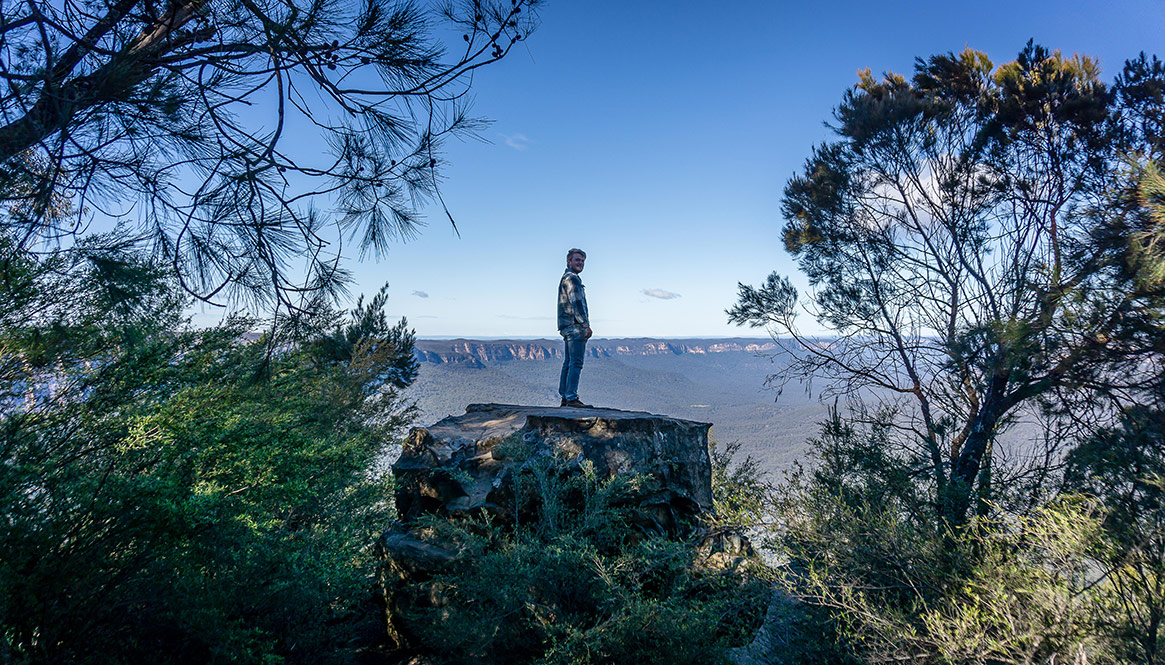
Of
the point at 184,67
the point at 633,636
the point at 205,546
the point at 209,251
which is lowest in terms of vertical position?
the point at 633,636

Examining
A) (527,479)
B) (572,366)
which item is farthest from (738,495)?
(527,479)

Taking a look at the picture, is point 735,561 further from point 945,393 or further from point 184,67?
point 184,67

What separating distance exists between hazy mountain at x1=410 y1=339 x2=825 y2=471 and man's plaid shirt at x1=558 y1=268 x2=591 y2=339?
10.5 meters

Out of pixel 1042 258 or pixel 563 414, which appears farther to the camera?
pixel 1042 258

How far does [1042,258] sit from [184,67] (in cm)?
792

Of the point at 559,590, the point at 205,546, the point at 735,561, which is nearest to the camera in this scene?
the point at 205,546

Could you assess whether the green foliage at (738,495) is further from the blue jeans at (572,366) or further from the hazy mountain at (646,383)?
the hazy mountain at (646,383)

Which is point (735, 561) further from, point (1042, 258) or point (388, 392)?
point (388, 392)

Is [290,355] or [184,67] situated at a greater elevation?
[184,67]

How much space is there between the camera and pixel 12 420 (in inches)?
112

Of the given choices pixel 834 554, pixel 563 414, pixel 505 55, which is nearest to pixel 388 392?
pixel 563 414

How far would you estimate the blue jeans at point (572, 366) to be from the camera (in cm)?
620

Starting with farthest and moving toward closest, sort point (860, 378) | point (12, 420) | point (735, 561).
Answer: point (860, 378) < point (735, 561) < point (12, 420)

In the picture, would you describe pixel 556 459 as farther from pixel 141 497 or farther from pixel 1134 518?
pixel 1134 518
